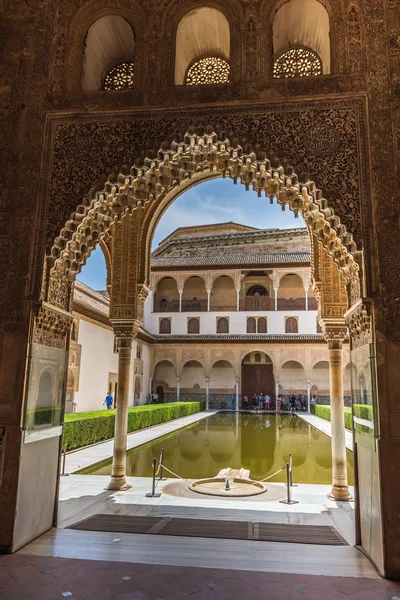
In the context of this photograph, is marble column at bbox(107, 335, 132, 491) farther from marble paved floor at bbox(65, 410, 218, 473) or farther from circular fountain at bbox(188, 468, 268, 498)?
marble paved floor at bbox(65, 410, 218, 473)

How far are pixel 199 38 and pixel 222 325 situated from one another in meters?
22.0

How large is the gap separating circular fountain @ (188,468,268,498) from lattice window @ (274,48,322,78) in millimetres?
5269

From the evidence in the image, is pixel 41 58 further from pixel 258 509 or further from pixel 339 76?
pixel 258 509

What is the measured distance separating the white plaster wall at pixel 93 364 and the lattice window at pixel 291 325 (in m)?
10.5

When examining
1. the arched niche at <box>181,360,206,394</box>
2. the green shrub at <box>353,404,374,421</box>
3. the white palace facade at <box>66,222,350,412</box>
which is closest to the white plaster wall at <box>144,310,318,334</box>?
the white palace facade at <box>66,222,350,412</box>

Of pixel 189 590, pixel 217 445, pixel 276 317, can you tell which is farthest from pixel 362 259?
pixel 276 317

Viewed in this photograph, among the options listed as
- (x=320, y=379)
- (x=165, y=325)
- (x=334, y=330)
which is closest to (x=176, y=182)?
(x=334, y=330)

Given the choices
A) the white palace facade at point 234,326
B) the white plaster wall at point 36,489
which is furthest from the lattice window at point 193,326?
the white plaster wall at point 36,489

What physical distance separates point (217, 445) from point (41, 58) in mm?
9674

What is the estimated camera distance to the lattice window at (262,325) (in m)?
26.4

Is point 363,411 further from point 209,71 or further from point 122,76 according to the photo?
point 122,76

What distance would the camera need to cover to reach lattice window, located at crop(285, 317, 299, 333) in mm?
26000

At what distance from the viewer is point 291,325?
26078 millimetres

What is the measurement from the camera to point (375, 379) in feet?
12.9
